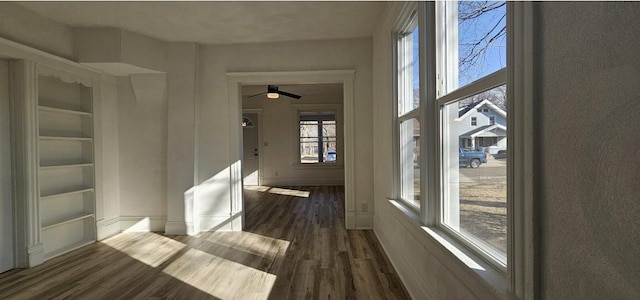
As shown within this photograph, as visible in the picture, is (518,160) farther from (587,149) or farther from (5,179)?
(5,179)

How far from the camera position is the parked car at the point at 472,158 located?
145 cm

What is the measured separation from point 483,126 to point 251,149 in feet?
26.6

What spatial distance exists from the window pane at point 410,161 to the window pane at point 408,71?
0.17 metres

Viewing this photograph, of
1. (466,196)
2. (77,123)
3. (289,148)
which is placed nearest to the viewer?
(466,196)

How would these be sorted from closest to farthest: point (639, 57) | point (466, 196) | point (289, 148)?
point (639, 57) < point (466, 196) < point (289, 148)

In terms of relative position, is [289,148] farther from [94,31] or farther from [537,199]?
[537,199]

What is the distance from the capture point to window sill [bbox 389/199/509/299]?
3.96ft

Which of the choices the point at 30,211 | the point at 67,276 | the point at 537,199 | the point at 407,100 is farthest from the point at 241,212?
the point at 537,199

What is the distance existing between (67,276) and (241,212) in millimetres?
1932

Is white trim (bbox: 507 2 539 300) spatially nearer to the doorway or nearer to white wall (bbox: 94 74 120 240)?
white wall (bbox: 94 74 120 240)

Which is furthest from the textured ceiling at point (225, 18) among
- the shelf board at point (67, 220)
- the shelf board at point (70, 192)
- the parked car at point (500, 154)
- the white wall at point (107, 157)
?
the parked car at point (500, 154)

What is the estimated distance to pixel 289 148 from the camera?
8.84 metres

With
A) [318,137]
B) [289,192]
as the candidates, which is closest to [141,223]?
[289,192]

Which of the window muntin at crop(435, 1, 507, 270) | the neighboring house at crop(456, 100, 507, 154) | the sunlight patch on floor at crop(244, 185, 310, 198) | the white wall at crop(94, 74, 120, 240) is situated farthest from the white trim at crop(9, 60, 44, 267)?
the sunlight patch on floor at crop(244, 185, 310, 198)
